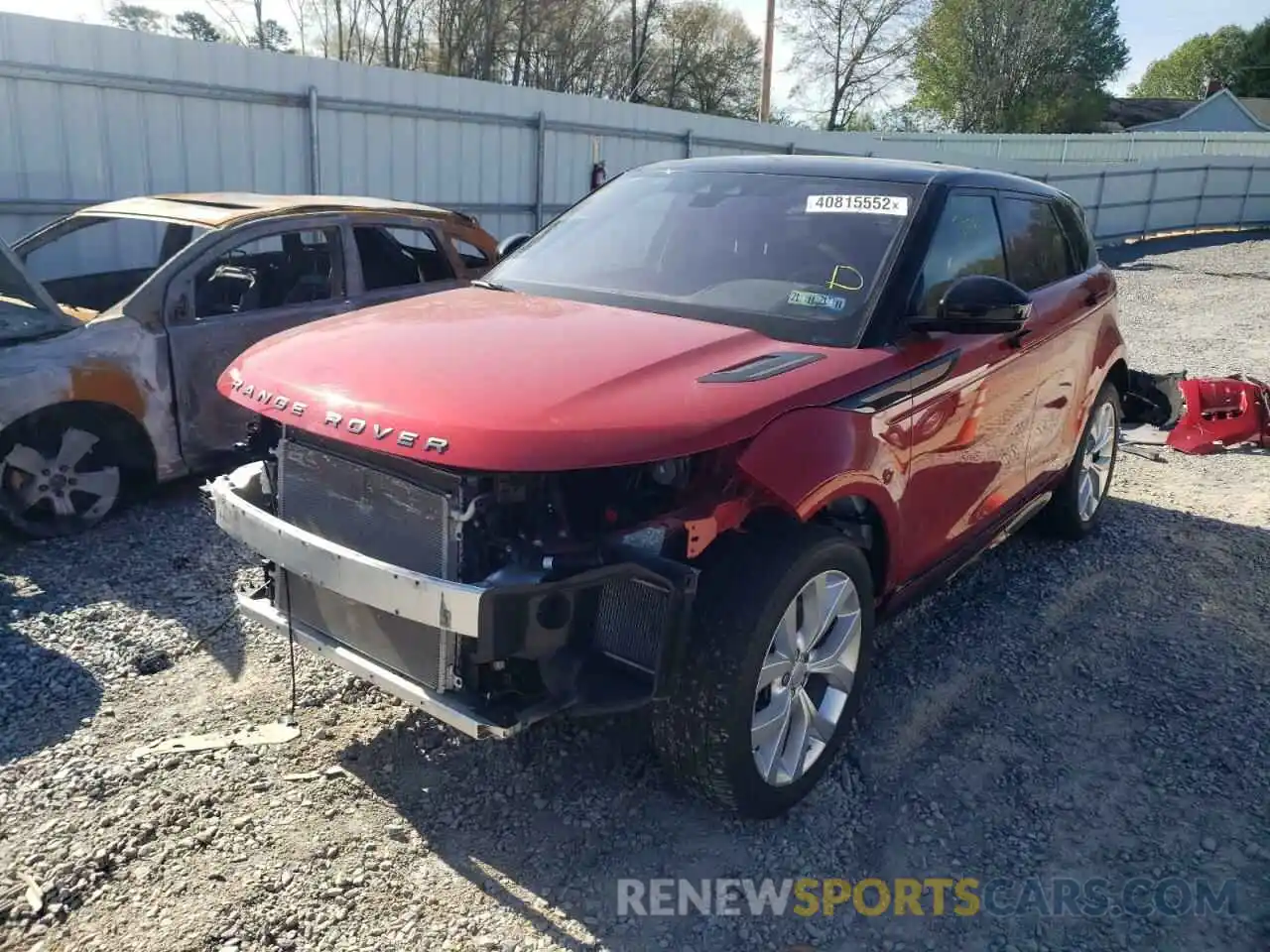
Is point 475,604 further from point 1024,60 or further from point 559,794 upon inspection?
point 1024,60

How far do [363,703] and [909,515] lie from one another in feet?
6.69

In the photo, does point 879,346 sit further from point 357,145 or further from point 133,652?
point 357,145

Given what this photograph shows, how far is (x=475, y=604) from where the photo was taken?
8.21ft

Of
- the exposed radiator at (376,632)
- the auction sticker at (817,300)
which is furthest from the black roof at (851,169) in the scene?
the exposed radiator at (376,632)

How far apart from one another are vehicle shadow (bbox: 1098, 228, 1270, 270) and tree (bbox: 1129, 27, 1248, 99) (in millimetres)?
44110

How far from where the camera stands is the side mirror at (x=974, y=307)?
11.3 ft

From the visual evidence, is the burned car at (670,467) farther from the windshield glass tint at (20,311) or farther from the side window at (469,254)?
the side window at (469,254)

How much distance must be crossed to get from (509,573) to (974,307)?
1.86m

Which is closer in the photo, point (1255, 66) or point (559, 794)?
point (559, 794)

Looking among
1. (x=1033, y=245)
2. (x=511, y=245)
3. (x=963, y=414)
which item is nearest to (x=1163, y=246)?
(x=1033, y=245)

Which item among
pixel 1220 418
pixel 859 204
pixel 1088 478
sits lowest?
pixel 1220 418

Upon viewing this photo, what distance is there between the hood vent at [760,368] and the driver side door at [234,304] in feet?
11.3

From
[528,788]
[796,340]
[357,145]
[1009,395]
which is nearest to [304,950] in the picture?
[528,788]

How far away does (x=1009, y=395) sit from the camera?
415cm
